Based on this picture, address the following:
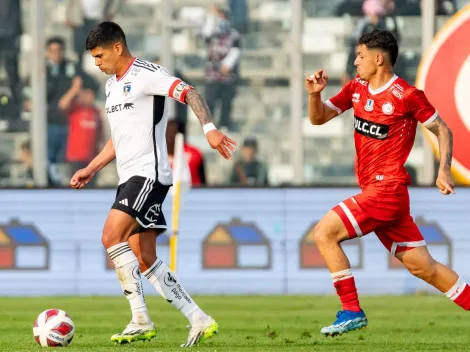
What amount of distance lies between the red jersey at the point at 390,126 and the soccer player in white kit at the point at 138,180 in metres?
1.31

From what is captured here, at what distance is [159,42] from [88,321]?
4.92 m

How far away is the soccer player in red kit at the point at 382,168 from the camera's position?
9797 mm

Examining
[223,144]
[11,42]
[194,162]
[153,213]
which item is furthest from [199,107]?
[11,42]

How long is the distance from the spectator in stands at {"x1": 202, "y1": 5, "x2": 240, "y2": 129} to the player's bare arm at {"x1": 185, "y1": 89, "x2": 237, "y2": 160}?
7.11 metres

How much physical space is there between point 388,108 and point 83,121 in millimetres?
7710

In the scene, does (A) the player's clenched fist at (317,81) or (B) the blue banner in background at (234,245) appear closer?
(A) the player's clenched fist at (317,81)

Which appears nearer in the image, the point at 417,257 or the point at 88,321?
the point at 417,257

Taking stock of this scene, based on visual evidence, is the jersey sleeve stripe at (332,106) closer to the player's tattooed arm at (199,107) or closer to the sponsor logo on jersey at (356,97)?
the sponsor logo on jersey at (356,97)

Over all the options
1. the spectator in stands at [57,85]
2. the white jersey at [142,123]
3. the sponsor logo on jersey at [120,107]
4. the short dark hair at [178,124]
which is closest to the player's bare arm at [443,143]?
the white jersey at [142,123]

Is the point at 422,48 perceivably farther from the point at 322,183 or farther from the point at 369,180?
the point at 369,180

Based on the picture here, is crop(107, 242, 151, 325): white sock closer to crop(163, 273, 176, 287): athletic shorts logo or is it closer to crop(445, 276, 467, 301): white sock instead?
crop(163, 273, 176, 287): athletic shorts logo

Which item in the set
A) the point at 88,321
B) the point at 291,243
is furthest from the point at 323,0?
A: the point at 88,321

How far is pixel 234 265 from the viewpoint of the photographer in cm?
1633

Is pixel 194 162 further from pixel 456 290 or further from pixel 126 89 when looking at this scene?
pixel 456 290
